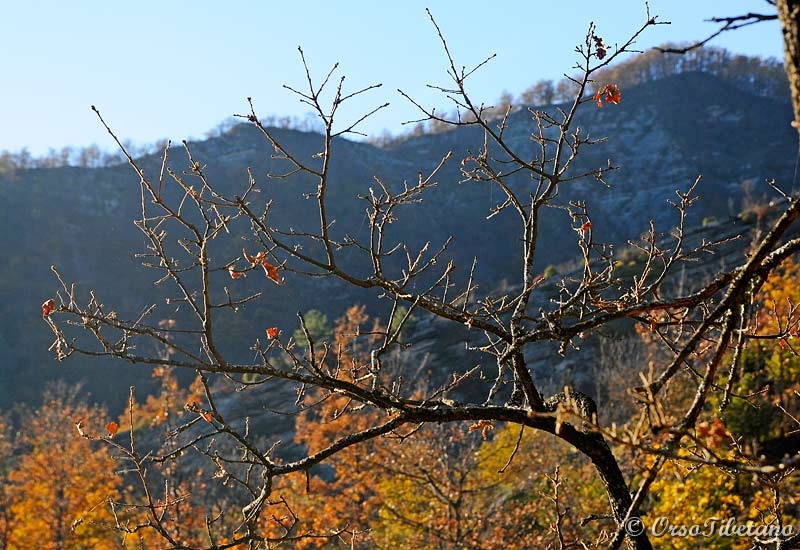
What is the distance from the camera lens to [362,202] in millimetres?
57969

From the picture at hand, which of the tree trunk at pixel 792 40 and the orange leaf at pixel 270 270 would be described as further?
the orange leaf at pixel 270 270

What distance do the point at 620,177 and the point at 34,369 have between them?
4621 centimetres

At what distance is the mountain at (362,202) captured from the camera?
147ft

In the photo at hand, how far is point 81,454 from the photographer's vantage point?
17047mm

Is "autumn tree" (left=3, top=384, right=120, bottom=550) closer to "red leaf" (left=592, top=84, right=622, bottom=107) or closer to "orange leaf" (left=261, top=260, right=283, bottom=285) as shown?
"orange leaf" (left=261, top=260, right=283, bottom=285)

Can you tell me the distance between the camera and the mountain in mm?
44906

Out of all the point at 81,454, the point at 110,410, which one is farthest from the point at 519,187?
the point at 81,454

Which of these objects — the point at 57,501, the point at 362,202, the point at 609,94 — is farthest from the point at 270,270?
the point at 362,202

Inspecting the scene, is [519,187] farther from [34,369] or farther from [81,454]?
[81,454]

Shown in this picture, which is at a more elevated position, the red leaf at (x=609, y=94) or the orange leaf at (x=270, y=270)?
the red leaf at (x=609, y=94)

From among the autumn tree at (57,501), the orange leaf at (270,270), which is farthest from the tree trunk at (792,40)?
the autumn tree at (57,501)

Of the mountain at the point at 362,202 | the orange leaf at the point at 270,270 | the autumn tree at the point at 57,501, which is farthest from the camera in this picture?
the mountain at the point at 362,202

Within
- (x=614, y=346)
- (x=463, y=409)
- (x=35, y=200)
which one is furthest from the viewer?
(x=35, y=200)

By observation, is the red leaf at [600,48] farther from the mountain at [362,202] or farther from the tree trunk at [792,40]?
the mountain at [362,202]
